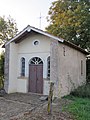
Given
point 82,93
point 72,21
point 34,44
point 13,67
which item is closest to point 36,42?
point 34,44

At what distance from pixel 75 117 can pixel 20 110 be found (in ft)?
9.72

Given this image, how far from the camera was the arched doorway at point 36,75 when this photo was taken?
13883mm

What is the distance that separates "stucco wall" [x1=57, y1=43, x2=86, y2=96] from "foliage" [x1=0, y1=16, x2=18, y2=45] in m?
14.4

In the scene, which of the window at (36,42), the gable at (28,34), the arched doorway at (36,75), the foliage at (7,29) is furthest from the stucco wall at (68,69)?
the foliage at (7,29)

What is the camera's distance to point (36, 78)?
14086 mm

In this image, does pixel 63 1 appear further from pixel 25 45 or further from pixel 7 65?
pixel 7 65

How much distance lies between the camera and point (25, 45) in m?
14.9

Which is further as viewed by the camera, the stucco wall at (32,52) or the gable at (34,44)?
the gable at (34,44)

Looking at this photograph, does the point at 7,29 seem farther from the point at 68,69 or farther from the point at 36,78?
the point at 68,69

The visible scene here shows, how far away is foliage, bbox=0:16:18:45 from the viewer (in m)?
26.5

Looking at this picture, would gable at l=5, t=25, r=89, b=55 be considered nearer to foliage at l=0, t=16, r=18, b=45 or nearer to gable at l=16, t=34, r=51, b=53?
gable at l=16, t=34, r=51, b=53

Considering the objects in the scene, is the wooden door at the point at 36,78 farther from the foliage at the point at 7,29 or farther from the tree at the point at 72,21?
the foliage at the point at 7,29

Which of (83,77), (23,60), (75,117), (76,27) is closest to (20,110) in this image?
(75,117)

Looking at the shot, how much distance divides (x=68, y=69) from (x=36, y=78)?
2.84 m
